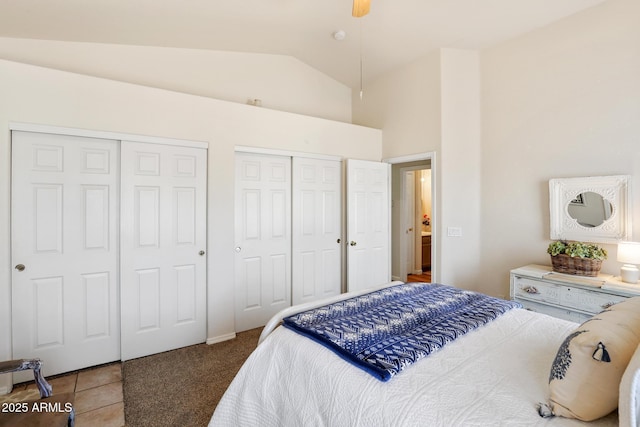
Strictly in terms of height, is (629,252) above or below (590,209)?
below

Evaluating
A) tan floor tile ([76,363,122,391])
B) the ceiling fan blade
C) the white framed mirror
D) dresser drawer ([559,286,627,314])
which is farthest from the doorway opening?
tan floor tile ([76,363,122,391])

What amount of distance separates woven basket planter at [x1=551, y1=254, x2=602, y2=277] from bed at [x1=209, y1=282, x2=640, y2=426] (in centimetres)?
131

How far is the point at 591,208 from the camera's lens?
2779mm

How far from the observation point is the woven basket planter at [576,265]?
101 inches

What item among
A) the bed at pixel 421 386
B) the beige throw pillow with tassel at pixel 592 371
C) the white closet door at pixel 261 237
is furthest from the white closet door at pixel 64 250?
the beige throw pillow with tassel at pixel 592 371

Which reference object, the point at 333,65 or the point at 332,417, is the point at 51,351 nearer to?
the point at 332,417

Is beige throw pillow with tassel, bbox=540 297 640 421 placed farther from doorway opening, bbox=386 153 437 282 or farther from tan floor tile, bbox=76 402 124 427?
doorway opening, bbox=386 153 437 282

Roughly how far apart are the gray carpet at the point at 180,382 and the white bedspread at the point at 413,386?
738mm

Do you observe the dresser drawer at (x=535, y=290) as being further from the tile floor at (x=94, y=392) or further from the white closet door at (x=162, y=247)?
the tile floor at (x=94, y=392)

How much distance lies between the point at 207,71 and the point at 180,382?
3.15m

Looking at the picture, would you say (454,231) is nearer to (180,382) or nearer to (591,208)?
(591,208)

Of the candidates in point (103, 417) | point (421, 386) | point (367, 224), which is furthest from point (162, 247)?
point (421, 386)

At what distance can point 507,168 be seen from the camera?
3365mm

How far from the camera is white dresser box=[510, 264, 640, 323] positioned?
2361 mm
